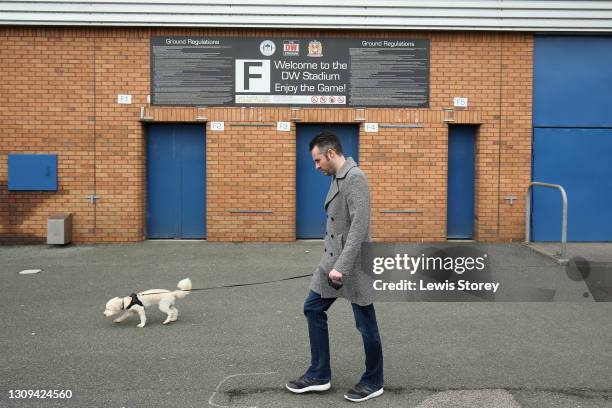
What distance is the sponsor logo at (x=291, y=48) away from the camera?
38.1 ft

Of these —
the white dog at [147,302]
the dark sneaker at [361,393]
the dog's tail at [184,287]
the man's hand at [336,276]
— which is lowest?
the dark sneaker at [361,393]

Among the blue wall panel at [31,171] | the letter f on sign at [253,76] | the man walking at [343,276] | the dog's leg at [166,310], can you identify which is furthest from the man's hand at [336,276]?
the blue wall panel at [31,171]

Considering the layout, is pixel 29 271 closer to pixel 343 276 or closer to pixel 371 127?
pixel 371 127

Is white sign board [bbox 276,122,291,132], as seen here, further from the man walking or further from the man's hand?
the man's hand

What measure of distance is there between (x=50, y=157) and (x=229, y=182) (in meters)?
3.26

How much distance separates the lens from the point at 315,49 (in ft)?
38.1

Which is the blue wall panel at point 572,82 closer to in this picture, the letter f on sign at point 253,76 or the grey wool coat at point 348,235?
the letter f on sign at point 253,76

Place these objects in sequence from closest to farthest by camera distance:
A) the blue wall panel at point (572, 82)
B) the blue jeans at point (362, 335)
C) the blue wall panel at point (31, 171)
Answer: the blue jeans at point (362, 335), the blue wall panel at point (31, 171), the blue wall panel at point (572, 82)

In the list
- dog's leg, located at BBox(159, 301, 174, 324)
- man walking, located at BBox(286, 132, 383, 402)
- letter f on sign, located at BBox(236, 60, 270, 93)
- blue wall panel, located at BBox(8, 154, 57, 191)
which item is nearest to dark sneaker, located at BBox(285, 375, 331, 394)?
man walking, located at BBox(286, 132, 383, 402)

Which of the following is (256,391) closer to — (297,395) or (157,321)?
(297,395)

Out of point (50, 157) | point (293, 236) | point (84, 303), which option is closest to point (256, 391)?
point (84, 303)

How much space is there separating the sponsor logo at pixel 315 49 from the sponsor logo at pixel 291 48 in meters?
0.22

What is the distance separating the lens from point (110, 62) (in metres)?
11.5

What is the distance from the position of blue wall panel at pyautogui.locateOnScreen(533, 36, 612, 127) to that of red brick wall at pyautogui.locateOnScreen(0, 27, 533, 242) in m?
0.31
